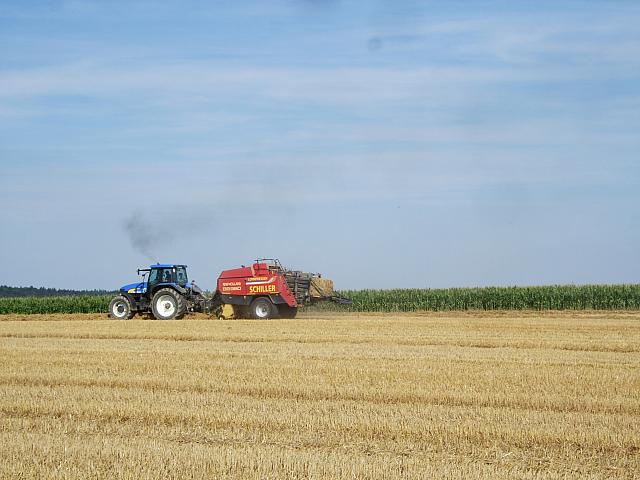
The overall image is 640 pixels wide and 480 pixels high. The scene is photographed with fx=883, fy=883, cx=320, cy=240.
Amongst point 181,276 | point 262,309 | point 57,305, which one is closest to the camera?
point 262,309

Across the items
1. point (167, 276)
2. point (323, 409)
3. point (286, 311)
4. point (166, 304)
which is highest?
point (167, 276)

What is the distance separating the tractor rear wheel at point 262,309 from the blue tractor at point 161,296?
5.84ft

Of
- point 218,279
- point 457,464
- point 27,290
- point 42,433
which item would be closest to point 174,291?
point 218,279

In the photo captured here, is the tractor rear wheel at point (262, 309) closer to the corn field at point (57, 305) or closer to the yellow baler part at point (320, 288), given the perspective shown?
the yellow baler part at point (320, 288)

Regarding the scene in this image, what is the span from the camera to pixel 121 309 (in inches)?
1300

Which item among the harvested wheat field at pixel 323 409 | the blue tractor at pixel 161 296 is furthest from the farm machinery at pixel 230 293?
the harvested wheat field at pixel 323 409

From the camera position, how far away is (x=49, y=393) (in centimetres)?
1377

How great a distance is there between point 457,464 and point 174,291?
922 inches

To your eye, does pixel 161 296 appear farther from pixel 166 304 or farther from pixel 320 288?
pixel 320 288

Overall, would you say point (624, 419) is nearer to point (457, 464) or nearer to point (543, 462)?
point (543, 462)

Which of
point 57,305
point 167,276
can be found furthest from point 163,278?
point 57,305

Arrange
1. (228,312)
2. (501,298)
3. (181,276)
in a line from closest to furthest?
(228,312)
(181,276)
(501,298)

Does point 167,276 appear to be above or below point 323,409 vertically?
above

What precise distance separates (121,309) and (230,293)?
4.29 m
